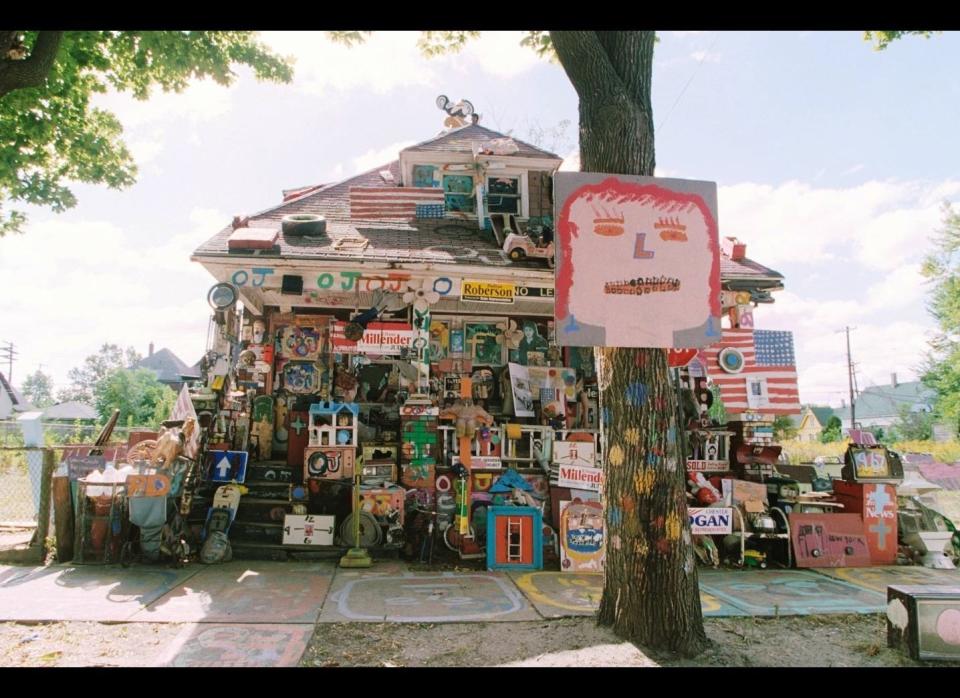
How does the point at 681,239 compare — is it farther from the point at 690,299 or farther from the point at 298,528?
the point at 298,528

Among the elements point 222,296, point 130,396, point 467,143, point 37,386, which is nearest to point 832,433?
point 467,143

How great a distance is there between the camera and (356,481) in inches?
317

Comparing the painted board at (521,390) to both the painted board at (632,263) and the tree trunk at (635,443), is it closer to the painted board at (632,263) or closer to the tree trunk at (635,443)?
the tree trunk at (635,443)

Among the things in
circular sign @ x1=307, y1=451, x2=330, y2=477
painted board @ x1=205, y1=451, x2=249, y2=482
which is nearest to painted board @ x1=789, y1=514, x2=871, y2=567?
circular sign @ x1=307, y1=451, x2=330, y2=477

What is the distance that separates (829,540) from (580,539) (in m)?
3.76

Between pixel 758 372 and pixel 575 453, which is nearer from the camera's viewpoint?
pixel 575 453

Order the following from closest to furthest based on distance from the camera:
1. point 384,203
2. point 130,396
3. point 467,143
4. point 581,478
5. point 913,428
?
point 581,478 < point 384,203 < point 467,143 < point 130,396 < point 913,428

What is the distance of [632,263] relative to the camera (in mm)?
4914

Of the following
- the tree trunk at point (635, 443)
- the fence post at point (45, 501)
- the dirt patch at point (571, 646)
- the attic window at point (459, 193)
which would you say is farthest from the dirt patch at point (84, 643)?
the attic window at point (459, 193)

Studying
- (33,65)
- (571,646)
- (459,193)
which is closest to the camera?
(571,646)

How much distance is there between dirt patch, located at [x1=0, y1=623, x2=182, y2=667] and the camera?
14.6 feet

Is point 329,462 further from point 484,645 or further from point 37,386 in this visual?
point 37,386

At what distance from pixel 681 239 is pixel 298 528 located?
20.5ft
